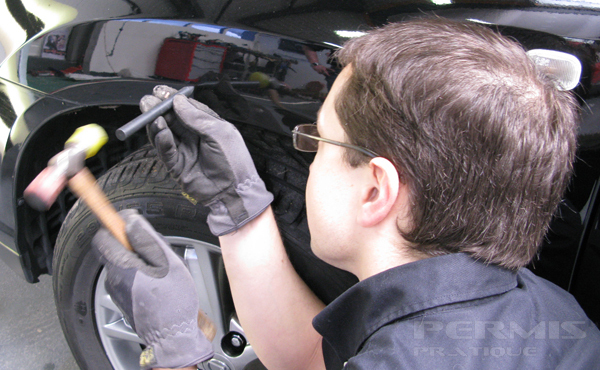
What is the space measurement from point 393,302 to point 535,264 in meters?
0.58

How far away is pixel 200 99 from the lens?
1.31 metres

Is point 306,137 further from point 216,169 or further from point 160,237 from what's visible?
point 160,237

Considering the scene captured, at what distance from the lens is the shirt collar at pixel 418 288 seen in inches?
31.9

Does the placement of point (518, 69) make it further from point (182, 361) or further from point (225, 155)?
point (182, 361)

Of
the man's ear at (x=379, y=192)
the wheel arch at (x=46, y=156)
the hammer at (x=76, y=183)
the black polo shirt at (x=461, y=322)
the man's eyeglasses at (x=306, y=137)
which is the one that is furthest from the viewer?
the wheel arch at (x=46, y=156)

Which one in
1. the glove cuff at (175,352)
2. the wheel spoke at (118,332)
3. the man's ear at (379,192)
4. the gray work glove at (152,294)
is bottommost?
the wheel spoke at (118,332)

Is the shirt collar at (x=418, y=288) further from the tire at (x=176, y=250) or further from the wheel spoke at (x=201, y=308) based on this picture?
the wheel spoke at (x=201, y=308)

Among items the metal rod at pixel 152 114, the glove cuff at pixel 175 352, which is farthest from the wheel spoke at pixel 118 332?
the metal rod at pixel 152 114

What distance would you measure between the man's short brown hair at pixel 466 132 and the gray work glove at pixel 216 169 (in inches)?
16.5

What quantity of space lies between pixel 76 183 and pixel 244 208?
1.52 ft

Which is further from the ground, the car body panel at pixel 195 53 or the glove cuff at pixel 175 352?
the car body panel at pixel 195 53

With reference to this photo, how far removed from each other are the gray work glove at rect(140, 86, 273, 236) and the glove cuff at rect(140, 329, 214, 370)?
13.0 inches

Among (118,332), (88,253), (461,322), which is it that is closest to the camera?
(461,322)

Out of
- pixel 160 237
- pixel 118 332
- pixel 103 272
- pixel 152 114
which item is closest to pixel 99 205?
pixel 160 237
